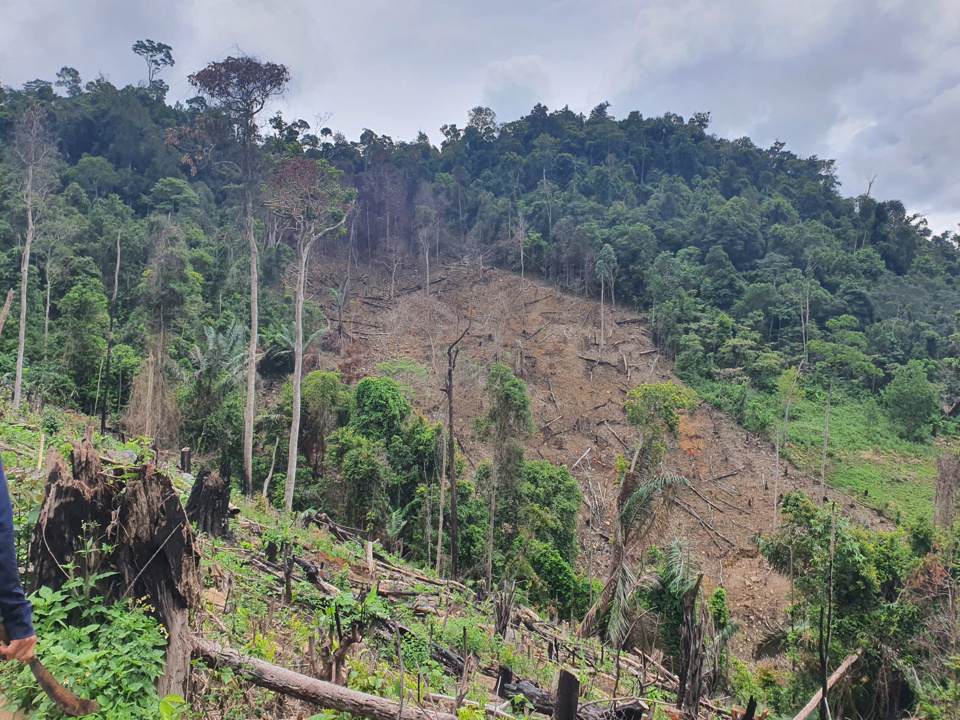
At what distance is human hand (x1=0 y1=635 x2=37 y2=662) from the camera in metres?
2.18

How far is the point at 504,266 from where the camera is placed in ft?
129

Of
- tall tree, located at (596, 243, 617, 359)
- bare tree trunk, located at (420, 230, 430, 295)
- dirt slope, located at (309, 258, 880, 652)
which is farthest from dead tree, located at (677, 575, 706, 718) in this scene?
bare tree trunk, located at (420, 230, 430, 295)

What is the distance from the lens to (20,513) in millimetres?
4070

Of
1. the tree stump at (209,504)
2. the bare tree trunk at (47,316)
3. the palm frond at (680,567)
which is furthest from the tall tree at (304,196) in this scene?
the palm frond at (680,567)

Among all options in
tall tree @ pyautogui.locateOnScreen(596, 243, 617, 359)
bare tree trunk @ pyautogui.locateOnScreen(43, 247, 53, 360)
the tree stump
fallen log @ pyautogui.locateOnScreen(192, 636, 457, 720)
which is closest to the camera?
fallen log @ pyautogui.locateOnScreen(192, 636, 457, 720)

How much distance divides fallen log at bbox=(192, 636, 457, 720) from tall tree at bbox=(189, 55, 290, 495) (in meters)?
12.9

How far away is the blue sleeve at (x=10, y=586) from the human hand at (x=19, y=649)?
20mm

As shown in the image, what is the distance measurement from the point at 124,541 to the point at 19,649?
3.84 ft

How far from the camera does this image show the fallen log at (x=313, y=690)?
320cm

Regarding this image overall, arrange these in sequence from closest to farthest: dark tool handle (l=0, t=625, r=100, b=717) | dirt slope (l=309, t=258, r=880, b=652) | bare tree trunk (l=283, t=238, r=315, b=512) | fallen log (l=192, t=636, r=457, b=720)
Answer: dark tool handle (l=0, t=625, r=100, b=717) < fallen log (l=192, t=636, r=457, b=720) < bare tree trunk (l=283, t=238, r=315, b=512) < dirt slope (l=309, t=258, r=880, b=652)

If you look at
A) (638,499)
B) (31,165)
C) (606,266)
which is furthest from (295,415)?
(606,266)

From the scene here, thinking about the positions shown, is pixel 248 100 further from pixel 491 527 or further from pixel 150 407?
pixel 491 527

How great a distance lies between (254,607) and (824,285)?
42718 millimetres

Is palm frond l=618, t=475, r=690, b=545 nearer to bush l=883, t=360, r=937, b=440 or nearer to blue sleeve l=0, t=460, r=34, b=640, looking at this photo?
blue sleeve l=0, t=460, r=34, b=640
